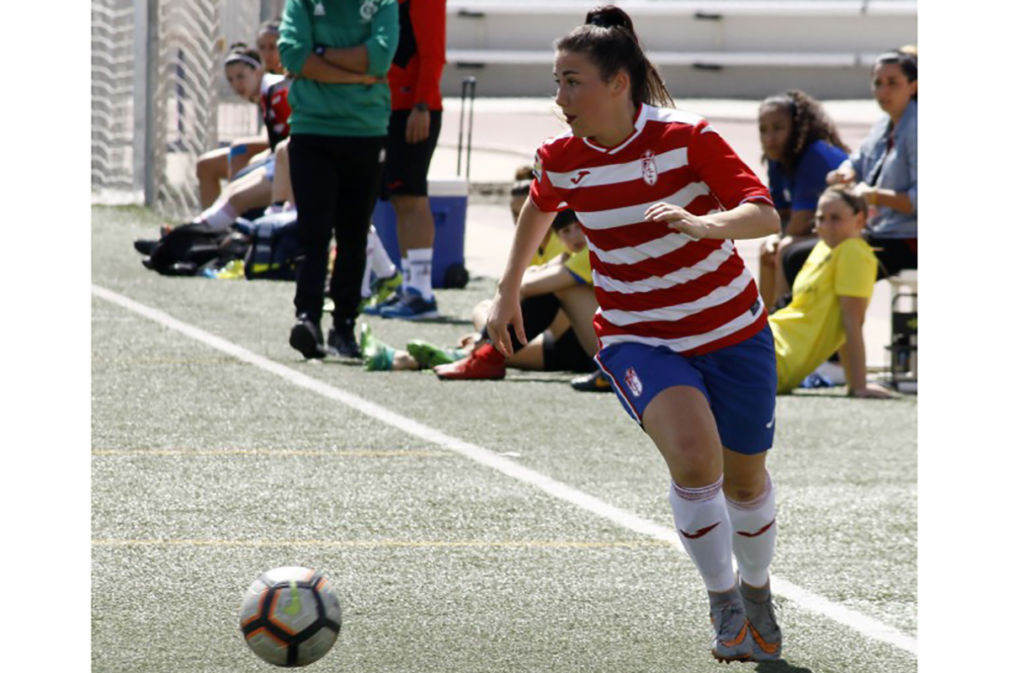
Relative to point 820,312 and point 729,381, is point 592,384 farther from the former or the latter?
point 729,381

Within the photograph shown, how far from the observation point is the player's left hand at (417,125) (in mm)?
11047

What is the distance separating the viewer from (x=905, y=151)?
10.2 meters

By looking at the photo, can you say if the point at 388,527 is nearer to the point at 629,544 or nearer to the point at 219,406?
the point at 629,544

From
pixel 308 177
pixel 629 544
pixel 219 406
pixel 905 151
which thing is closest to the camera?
pixel 629 544

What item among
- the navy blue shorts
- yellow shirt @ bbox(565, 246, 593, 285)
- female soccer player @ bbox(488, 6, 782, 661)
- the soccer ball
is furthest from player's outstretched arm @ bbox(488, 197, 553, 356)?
yellow shirt @ bbox(565, 246, 593, 285)

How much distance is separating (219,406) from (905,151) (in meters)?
4.13

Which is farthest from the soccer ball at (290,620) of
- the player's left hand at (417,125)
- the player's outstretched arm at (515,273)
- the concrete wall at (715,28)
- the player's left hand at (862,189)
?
the concrete wall at (715,28)

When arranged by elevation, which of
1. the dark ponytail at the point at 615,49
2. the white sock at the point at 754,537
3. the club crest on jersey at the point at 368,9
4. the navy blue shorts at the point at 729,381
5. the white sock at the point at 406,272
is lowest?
the white sock at the point at 754,537

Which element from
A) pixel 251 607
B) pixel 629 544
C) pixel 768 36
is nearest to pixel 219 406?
pixel 629 544

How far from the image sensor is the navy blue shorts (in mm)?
4832

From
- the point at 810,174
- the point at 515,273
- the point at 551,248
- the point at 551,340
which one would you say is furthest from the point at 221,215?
the point at 515,273

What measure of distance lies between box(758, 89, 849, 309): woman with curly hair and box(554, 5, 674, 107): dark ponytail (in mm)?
5398

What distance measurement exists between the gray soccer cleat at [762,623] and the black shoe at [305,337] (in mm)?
4980

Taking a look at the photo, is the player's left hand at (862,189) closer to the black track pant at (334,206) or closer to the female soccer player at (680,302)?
the black track pant at (334,206)
